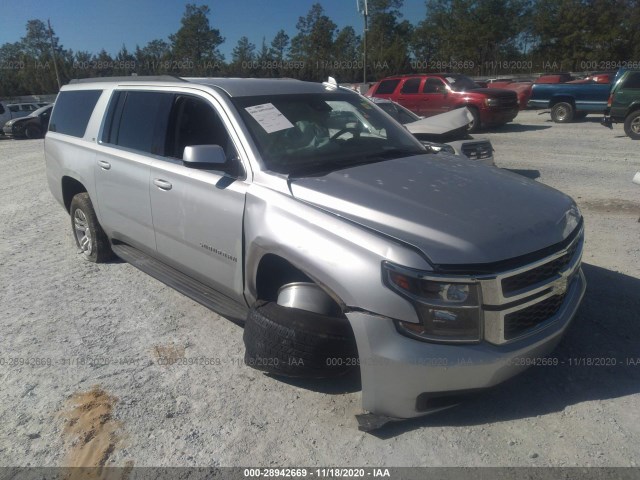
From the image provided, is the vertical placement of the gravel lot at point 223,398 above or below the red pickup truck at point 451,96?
below

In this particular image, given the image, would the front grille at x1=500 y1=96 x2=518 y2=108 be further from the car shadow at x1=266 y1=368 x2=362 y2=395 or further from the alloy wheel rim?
the car shadow at x1=266 y1=368 x2=362 y2=395

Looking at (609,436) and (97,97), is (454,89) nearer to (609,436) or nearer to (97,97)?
(97,97)

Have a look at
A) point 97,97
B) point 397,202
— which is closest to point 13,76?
point 97,97

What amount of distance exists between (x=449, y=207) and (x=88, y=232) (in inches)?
163

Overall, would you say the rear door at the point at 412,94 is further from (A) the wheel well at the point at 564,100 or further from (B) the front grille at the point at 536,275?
(B) the front grille at the point at 536,275

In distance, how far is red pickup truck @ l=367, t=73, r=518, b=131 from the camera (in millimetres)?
16469

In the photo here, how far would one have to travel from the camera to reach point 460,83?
1731cm

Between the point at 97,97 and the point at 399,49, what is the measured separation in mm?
55101

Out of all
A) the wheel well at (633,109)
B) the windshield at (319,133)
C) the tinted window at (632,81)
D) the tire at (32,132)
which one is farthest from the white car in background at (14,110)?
the windshield at (319,133)

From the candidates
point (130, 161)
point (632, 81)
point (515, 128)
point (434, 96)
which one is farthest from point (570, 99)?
point (130, 161)

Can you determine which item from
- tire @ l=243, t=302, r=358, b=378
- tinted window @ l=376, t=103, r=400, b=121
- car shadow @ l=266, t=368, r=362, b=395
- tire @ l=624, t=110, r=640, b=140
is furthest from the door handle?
tire @ l=624, t=110, r=640, b=140

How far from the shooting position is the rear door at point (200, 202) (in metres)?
3.45

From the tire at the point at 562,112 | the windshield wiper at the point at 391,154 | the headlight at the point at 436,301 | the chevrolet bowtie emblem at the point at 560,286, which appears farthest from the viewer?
the tire at the point at 562,112

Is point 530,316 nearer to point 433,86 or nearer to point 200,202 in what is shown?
point 200,202
